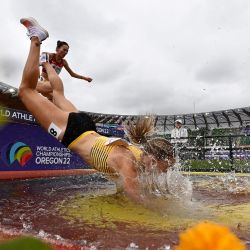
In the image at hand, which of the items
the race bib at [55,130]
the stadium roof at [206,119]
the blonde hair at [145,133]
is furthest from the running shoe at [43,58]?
the stadium roof at [206,119]

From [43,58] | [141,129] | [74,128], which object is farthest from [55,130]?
[43,58]

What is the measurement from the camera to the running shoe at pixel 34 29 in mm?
4125

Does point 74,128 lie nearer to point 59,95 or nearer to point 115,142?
point 115,142

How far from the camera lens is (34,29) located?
13.7 ft

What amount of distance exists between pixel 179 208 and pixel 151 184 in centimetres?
37

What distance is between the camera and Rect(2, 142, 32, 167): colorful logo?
663 centimetres

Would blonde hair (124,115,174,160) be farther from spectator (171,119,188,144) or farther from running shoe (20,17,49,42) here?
spectator (171,119,188,144)

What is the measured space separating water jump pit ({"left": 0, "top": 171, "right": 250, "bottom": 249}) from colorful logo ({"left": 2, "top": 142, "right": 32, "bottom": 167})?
71.6 inches

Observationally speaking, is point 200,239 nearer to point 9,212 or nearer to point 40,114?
point 9,212

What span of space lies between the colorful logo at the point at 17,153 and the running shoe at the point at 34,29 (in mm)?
3070

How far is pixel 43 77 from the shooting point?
17.3 feet

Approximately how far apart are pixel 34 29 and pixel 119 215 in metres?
2.45

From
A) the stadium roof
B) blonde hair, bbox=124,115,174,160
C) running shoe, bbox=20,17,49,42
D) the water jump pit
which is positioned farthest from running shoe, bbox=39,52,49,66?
the stadium roof

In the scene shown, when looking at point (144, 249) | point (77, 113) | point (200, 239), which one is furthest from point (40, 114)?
point (200, 239)
